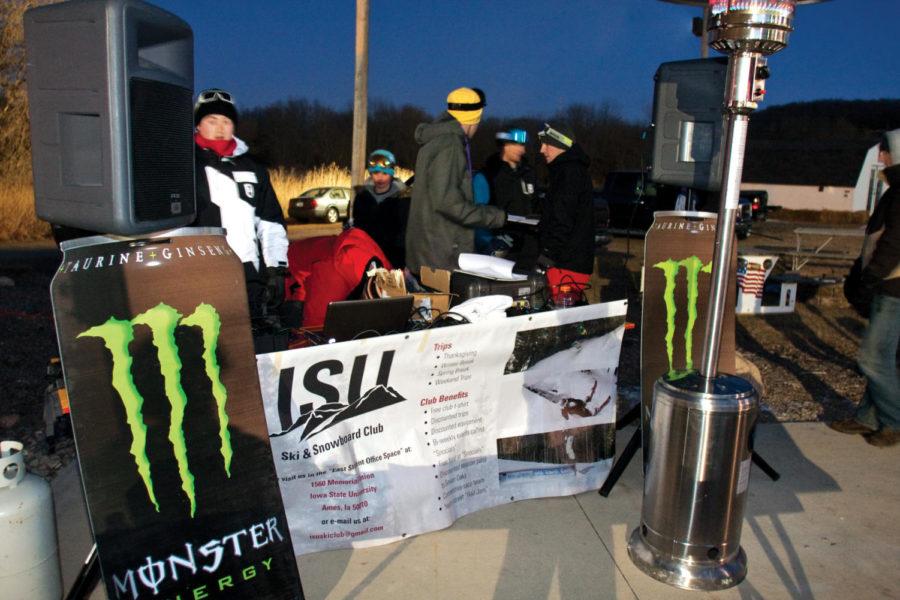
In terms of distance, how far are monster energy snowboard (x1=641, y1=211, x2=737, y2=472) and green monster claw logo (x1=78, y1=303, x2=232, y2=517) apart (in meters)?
2.32

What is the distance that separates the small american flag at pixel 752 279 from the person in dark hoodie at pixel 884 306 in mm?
4516

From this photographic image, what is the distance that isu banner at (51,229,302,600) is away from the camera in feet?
7.20

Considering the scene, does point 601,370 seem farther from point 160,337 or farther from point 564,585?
point 160,337

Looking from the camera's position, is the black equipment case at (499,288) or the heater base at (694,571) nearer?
the heater base at (694,571)

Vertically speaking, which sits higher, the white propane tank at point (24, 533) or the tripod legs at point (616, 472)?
the white propane tank at point (24, 533)

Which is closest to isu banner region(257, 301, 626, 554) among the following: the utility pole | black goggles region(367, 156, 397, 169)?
black goggles region(367, 156, 397, 169)

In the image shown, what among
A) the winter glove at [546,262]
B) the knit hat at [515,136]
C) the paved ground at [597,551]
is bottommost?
the paved ground at [597,551]

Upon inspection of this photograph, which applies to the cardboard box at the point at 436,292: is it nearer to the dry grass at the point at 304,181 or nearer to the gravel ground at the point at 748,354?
the gravel ground at the point at 748,354

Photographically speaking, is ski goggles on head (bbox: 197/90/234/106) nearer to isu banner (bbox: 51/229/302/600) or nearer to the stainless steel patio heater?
isu banner (bbox: 51/229/302/600)

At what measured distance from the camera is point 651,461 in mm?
3105

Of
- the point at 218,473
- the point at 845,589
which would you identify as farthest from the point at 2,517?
the point at 845,589

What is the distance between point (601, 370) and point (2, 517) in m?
2.87

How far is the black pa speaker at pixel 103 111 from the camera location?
2.04 metres

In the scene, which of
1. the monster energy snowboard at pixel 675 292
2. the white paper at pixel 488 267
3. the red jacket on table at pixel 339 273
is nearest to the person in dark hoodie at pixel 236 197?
the red jacket on table at pixel 339 273
